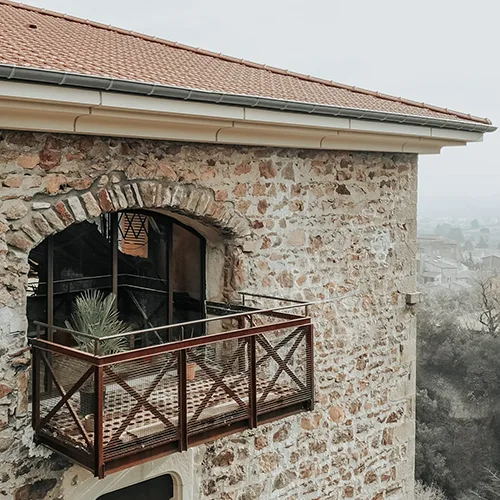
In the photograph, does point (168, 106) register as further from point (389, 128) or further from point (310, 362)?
point (389, 128)

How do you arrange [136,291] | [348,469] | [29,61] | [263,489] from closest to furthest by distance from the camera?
[29,61], [136,291], [263,489], [348,469]

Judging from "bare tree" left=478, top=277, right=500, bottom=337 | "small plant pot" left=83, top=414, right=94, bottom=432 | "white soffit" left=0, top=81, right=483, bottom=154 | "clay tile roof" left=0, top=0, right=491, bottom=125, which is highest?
"clay tile roof" left=0, top=0, right=491, bottom=125

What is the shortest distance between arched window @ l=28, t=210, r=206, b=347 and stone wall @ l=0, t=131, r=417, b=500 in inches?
14.2

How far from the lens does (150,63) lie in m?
5.70

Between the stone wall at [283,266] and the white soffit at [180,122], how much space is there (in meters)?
0.20

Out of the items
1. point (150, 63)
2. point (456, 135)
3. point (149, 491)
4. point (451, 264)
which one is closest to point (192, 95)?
point (150, 63)

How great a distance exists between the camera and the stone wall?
4715mm

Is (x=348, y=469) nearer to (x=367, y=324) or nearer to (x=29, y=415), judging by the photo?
(x=367, y=324)

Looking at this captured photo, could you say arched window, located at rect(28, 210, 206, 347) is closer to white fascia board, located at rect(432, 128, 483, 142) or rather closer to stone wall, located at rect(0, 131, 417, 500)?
stone wall, located at rect(0, 131, 417, 500)

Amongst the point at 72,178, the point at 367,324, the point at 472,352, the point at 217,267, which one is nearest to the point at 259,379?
the point at 217,267

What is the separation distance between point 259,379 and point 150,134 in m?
2.26

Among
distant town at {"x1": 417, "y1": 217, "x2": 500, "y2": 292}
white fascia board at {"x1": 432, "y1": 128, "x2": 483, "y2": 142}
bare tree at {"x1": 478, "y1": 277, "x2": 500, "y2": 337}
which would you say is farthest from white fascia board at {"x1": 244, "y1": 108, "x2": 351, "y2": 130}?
distant town at {"x1": 417, "y1": 217, "x2": 500, "y2": 292}

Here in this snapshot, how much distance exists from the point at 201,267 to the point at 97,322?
4.63 ft

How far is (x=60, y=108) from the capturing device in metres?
4.36
